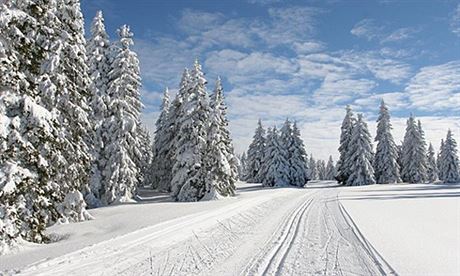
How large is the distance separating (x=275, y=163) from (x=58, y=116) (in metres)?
47.0

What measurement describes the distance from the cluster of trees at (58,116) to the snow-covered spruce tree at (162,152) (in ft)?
40.0

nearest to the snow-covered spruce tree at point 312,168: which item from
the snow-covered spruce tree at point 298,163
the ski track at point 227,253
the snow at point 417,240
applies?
the snow-covered spruce tree at point 298,163

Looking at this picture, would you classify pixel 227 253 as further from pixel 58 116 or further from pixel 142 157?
pixel 142 157

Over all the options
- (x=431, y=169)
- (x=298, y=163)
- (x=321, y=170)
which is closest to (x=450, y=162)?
(x=431, y=169)

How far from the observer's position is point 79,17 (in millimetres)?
19844

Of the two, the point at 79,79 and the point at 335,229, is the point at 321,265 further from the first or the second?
the point at 79,79

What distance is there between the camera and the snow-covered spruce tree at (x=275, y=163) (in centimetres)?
5962

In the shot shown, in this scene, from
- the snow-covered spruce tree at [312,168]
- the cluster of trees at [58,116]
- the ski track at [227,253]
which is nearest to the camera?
the ski track at [227,253]

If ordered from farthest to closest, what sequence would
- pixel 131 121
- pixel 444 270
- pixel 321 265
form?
pixel 131 121, pixel 321 265, pixel 444 270

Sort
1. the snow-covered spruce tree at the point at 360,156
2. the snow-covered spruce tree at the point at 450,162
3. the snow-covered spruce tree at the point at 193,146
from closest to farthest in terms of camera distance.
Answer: the snow-covered spruce tree at the point at 193,146, the snow-covered spruce tree at the point at 360,156, the snow-covered spruce tree at the point at 450,162

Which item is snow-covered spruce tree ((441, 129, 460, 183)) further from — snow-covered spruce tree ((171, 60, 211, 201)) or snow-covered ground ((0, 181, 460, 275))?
snow-covered ground ((0, 181, 460, 275))

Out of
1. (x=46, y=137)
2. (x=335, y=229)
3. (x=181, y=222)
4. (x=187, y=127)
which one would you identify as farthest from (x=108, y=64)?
(x=335, y=229)

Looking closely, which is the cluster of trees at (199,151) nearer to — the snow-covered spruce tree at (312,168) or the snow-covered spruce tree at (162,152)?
the snow-covered spruce tree at (162,152)

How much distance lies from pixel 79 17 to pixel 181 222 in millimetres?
12876
